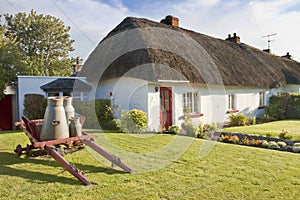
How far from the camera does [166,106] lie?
11.4 meters

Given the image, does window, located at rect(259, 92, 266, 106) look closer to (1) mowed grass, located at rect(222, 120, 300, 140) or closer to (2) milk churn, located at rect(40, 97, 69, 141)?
(1) mowed grass, located at rect(222, 120, 300, 140)

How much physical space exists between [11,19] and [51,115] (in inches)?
1178

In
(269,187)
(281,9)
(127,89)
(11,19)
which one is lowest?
(269,187)

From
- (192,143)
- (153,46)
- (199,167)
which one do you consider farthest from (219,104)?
(199,167)

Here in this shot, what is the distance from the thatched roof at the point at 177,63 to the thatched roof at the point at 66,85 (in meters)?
0.60

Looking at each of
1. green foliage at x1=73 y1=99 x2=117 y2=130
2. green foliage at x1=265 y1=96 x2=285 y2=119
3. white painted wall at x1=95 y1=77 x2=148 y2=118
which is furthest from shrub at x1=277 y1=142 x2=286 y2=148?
green foliage at x1=265 y1=96 x2=285 y2=119

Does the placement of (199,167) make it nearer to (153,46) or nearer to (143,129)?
(143,129)

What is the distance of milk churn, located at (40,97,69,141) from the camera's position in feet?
16.5

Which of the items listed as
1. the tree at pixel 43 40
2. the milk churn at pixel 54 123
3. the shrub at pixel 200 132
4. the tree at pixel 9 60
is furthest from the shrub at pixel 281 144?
the tree at pixel 43 40

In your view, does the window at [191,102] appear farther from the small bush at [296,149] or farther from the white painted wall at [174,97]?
the small bush at [296,149]

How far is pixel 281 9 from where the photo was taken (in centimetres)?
1030

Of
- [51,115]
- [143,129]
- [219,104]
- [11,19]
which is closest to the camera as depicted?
[51,115]

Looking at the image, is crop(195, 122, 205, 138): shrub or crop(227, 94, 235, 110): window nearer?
crop(195, 122, 205, 138): shrub

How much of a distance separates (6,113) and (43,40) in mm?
19721
